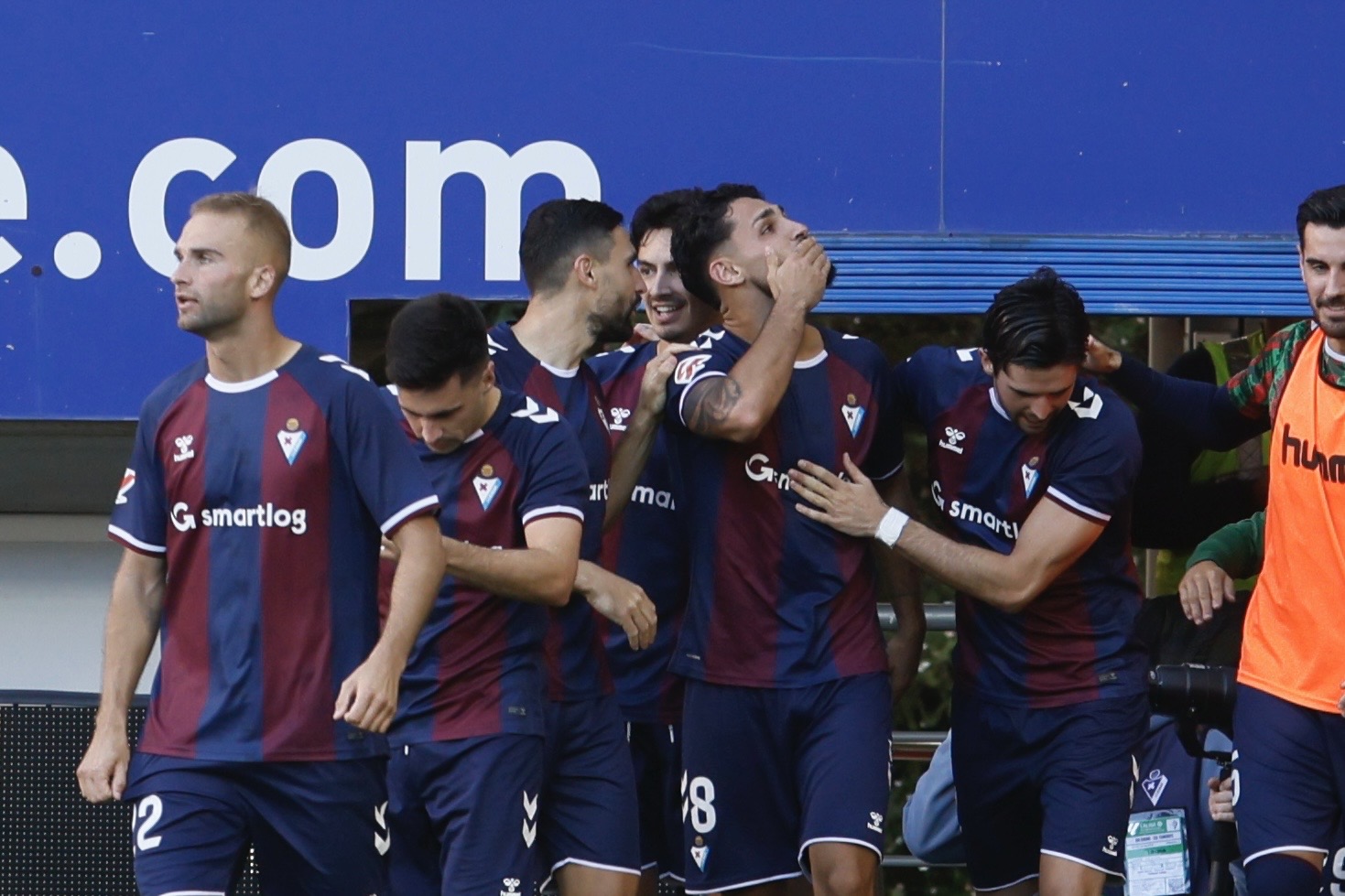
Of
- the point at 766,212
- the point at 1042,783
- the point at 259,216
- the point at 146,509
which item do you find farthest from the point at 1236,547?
the point at 146,509

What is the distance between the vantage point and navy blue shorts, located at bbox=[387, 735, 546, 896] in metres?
4.50

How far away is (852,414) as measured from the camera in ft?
16.7

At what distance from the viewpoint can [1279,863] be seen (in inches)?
180

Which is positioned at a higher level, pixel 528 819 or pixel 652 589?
pixel 652 589

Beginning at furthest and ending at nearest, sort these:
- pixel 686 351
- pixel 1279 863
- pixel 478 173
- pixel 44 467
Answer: pixel 44 467
pixel 478 173
pixel 686 351
pixel 1279 863

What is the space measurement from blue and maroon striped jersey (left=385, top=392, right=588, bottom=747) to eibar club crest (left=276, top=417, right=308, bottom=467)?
551 millimetres

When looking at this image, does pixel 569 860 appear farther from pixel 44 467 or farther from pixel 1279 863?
pixel 44 467

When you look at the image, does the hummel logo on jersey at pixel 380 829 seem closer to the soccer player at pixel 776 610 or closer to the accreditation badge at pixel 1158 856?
the soccer player at pixel 776 610

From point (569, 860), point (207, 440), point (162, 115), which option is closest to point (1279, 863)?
point (569, 860)

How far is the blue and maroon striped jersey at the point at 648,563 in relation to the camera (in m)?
5.39

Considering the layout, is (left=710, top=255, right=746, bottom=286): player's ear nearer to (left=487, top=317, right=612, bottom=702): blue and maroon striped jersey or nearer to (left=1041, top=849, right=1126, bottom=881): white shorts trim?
(left=487, top=317, right=612, bottom=702): blue and maroon striped jersey

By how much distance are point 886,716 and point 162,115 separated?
2.67 m

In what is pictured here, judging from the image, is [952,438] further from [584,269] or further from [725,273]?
[584,269]

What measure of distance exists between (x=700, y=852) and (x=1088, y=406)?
1.55m
